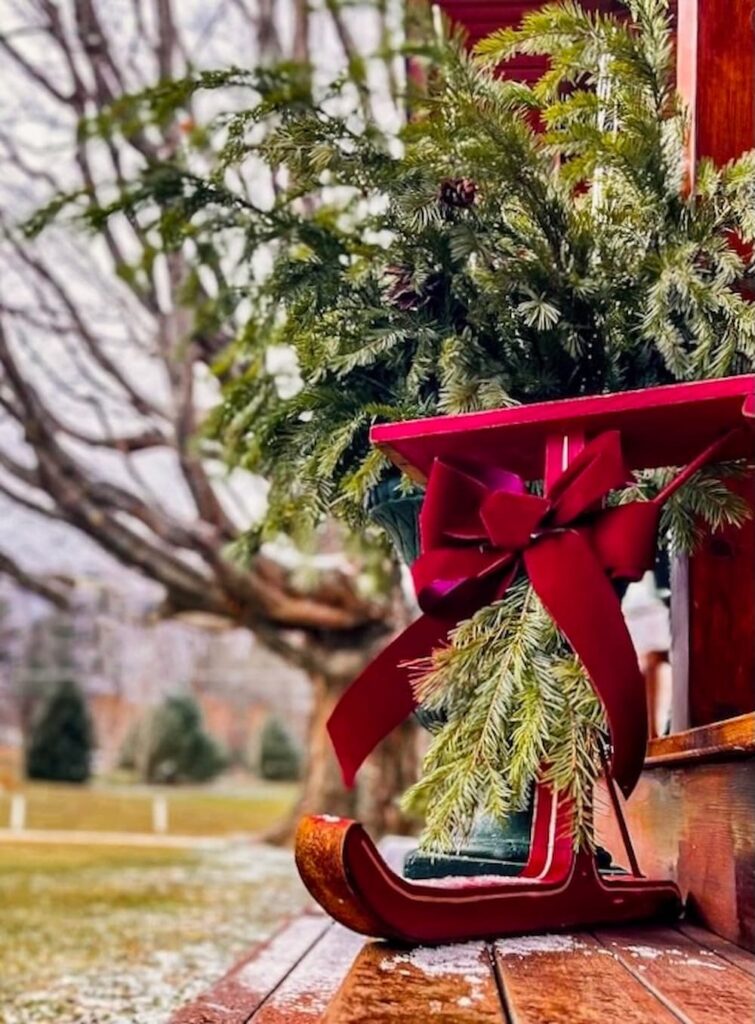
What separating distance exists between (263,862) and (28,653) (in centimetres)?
886

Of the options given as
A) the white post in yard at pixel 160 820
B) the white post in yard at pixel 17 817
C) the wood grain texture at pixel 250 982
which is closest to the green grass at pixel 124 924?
the wood grain texture at pixel 250 982

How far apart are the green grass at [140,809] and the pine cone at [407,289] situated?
8.04m

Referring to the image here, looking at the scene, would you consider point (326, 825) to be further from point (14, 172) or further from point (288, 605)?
point (14, 172)

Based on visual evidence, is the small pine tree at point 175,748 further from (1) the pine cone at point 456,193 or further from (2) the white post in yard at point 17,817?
(1) the pine cone at point 456,193

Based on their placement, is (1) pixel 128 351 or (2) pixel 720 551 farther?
(1) pixel 128 351

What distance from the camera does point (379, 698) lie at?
3.13 feet

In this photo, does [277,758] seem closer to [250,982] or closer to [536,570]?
[250,982]

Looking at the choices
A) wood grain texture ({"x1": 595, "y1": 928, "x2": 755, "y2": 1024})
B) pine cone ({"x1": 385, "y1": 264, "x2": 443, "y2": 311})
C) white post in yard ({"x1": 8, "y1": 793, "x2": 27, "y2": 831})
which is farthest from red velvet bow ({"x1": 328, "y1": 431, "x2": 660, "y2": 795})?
white post in yard ({"x1": 8, "y1": 793, "x2": 27, "y2": 831})

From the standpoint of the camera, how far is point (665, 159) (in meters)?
1.04

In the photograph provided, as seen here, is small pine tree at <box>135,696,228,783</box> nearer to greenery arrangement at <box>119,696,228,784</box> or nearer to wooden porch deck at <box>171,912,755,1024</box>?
greenery arrangement at <box>119,696,228,784</box>

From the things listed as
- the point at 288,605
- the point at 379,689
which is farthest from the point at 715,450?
the point at 288,605

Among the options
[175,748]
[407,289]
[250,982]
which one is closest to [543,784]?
[250,982]

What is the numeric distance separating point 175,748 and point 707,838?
1206 centimetres

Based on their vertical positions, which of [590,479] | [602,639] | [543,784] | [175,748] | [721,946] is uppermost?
[590,479]
